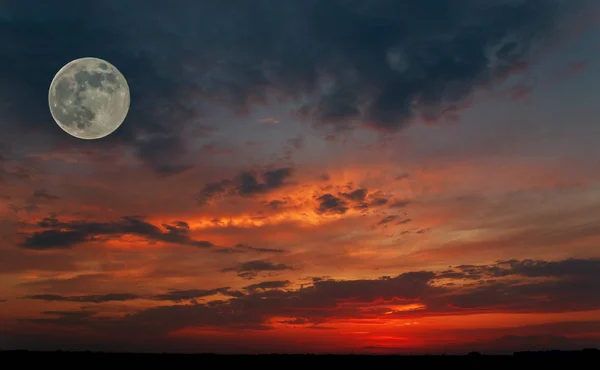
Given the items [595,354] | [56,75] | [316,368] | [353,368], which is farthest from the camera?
[595,354]

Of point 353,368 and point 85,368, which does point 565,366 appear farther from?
point 85,368

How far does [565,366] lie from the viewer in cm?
10125

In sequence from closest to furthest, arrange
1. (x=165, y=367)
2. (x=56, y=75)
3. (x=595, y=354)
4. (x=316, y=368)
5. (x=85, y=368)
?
(x=56, y=75) < (x=85, y=368) < (x=165, y=367) < (x=316, y=368) < (x=595, y=354)

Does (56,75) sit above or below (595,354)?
above

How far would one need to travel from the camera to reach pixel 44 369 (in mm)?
78062

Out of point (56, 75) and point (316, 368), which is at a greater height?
point (56, 75)

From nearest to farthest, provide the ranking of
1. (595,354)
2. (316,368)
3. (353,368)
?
1. (316,368)
2. (353,368)
3. (595,354)

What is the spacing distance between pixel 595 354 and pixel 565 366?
4093 centimetres

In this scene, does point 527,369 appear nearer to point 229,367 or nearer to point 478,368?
point 478,368

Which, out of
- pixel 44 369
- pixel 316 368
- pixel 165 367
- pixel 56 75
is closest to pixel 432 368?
pixel 316 368

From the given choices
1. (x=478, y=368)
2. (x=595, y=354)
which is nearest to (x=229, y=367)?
(x=478, y=368)

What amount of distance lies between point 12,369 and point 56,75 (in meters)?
43.1

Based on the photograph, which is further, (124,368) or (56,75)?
(124,368)

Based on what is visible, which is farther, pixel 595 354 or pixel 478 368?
pixel 595 354
